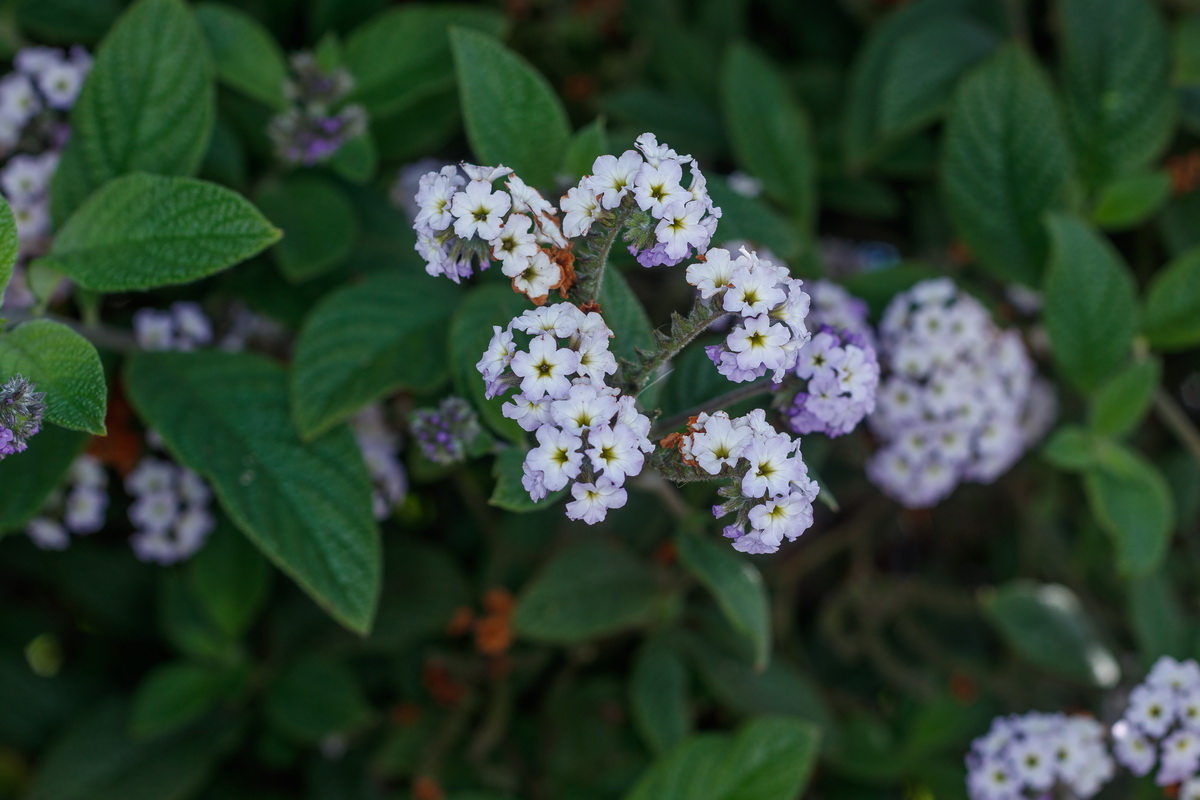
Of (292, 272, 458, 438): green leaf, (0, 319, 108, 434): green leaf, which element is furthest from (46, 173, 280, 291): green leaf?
(292, 272, 458, 438): green leaf

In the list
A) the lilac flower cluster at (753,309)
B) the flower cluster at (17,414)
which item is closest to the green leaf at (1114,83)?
the lilac flower cluster at (753,309)

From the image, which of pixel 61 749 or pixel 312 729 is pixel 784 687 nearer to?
pixel 312 729

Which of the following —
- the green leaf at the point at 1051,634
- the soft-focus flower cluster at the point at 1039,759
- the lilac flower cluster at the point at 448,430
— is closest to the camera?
the lilac flower cluster at the point at 448,430

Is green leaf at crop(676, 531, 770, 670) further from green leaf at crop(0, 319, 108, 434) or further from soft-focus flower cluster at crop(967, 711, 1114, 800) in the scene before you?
green leaf at crop(0, 319, 108, 434)

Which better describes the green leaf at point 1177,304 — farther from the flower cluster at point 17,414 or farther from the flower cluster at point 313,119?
the flower cluster at point 17,414

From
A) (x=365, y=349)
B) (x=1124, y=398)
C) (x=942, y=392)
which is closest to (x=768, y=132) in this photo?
(x=942, y=392)

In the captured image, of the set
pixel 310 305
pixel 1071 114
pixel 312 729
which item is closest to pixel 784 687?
pixel 312 729
